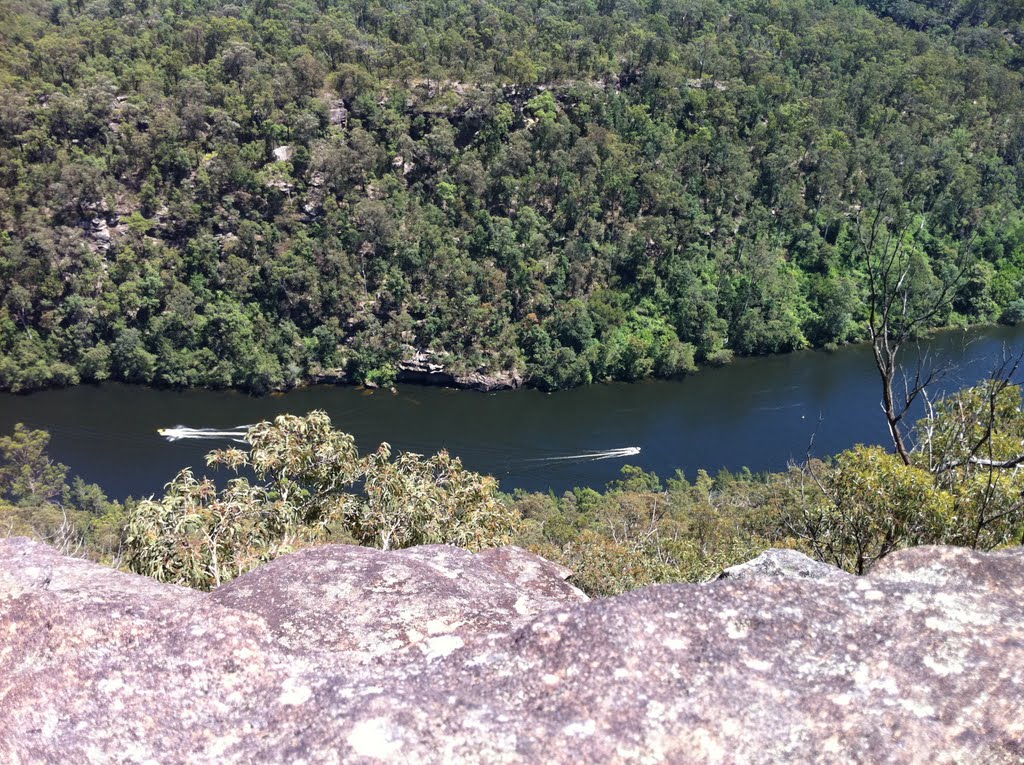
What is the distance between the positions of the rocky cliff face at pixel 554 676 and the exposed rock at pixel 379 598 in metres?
0.02

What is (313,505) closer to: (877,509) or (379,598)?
(877,509)

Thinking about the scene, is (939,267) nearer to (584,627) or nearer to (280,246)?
(280,246)

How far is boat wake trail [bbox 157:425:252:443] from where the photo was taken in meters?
32.9

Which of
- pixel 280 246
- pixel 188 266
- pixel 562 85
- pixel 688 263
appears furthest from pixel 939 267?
pixel 188 266

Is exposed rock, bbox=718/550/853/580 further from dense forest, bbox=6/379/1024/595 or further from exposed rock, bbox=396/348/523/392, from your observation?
exposed rock, bbox=396/348/523/392

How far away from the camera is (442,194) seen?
140ft

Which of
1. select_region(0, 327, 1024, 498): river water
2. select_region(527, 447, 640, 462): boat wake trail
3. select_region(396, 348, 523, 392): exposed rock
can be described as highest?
select_region(396, 348, 523, 392): exposed rock

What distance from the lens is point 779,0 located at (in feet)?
209

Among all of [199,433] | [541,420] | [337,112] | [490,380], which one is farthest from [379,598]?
[337,112]

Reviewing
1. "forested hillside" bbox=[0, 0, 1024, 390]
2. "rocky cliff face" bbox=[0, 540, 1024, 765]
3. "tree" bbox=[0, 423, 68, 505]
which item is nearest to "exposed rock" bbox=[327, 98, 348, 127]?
"forested hillside" bbox=[0, 0, 1024, 390]

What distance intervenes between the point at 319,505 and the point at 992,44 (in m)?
74.0

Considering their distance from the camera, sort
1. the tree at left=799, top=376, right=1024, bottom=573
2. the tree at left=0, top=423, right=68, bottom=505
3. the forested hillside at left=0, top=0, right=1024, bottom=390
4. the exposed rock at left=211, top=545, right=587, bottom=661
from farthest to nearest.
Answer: the forested hillside at left=0, top=0, right=1024, bottom=390 → the tree at left=0, top=423, right=68, bottom=505 → the tree at left=799, top=376, right=1024, bottom=573 → the exposed rock at left=211, top=545, right=587, bottom=661

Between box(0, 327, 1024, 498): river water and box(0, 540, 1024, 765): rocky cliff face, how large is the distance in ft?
87.9

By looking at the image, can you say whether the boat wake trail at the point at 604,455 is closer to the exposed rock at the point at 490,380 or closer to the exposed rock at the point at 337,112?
the exposed rock at the point at 490,380
